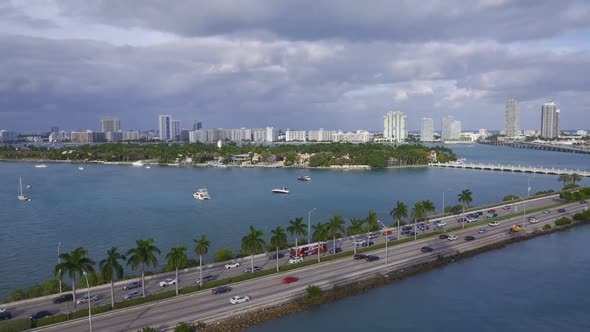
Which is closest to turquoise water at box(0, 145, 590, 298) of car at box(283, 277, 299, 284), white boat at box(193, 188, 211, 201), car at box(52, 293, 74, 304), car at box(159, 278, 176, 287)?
white boat at box(193, 188, 211, 201)

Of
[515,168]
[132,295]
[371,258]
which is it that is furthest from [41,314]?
[515,168]

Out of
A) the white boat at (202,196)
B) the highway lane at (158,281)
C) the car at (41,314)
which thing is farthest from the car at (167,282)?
the white boat at (202,196)

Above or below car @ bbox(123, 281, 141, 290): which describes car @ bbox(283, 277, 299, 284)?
above

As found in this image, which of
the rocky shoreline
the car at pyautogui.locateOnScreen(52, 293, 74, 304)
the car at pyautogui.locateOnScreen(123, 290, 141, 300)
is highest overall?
the car at pyautogui.locateOnScreen(123, 290, 141, 300)

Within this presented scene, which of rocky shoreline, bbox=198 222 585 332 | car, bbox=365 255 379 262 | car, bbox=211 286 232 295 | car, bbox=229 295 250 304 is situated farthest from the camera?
car, bbox=365 255 379 262

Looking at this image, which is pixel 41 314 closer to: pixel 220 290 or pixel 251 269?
pixel 220 290

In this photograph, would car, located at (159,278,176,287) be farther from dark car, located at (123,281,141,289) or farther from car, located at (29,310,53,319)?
car, located at (29,310,53,319)

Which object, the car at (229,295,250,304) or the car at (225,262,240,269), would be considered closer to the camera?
the car at (229,295,250,304)

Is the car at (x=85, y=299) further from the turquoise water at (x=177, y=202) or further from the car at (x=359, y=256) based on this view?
the car at (x=359, y=256)
